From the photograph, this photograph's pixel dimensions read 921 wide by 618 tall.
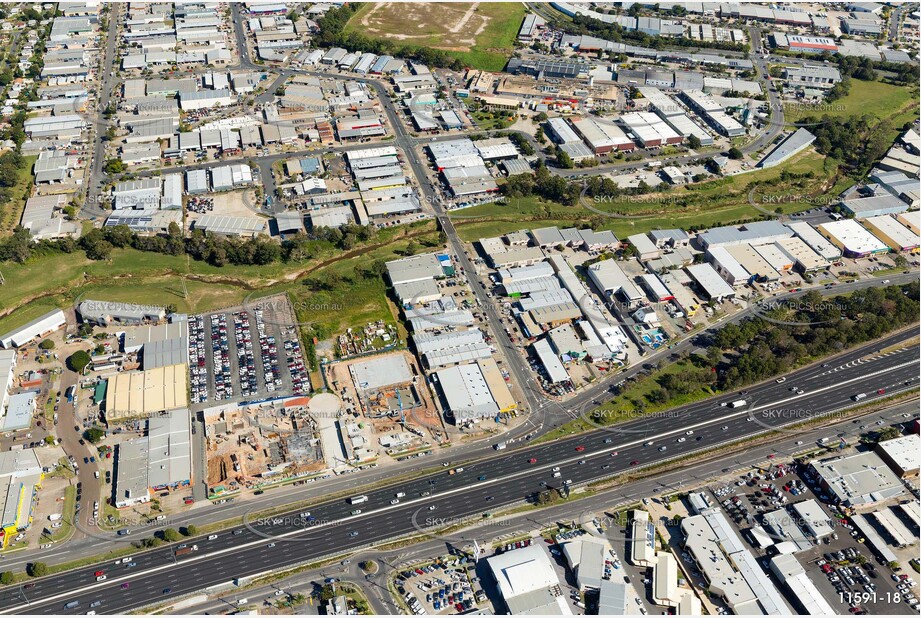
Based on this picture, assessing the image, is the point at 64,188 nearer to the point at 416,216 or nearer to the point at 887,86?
the point at 416,216

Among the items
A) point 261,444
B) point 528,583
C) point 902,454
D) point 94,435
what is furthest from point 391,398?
point 902,454

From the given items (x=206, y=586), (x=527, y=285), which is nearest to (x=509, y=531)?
(x=206, y=586)

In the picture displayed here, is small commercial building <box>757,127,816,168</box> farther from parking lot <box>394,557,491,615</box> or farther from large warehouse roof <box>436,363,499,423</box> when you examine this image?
parking lot <box>394,557,491,615</box>

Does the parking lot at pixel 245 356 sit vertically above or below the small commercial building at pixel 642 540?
above

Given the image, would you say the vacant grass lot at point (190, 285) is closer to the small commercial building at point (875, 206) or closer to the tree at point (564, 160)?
the tree at point (564, 160)

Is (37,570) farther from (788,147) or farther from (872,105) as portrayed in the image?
(872,105)

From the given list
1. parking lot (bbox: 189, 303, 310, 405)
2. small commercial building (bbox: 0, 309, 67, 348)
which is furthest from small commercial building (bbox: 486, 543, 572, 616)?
small commercial building (bbox: 0, 309, 67, 348)

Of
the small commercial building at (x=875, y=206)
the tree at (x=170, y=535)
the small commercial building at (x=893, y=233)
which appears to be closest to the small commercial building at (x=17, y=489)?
the tree at (x=170, y=535)
